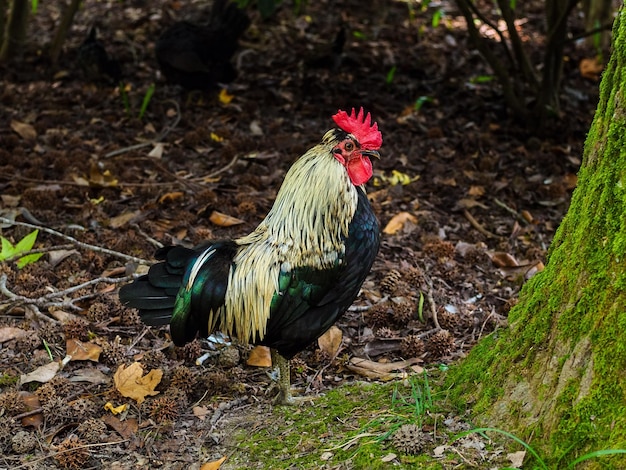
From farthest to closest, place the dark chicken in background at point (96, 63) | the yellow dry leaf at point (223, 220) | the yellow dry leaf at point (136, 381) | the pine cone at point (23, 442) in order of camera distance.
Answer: the dark chicken in background at point (96, 63)
the yellow dry leaf at point (223, 220)
the yellow dry leaf at point (136, 381)
the pine cone at point (23, 442)

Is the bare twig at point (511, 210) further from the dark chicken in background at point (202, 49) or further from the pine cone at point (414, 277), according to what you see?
the dark chicken in background at point (202, 49)

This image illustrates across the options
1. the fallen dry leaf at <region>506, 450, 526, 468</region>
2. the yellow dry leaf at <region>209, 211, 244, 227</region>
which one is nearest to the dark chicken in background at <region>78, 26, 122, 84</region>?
the yellow dry leaf at <region>209, 211, 244, 227</region>

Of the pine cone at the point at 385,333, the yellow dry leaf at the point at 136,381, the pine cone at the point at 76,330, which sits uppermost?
the pine cone at the point at 385,333

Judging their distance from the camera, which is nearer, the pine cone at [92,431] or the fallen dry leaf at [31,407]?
the pine cone at [92,431]

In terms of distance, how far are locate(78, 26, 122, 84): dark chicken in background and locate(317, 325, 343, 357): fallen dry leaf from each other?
16.8ft

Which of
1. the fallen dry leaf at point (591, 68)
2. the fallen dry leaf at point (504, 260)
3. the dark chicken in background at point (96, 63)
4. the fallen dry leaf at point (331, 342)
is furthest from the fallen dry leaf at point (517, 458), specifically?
the fallen dry leaf at point (591, 68)

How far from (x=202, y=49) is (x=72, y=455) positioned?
17.9ft

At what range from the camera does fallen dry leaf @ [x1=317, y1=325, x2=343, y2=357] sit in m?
4.18

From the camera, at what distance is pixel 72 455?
3.26 m

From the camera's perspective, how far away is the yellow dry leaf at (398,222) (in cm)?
548

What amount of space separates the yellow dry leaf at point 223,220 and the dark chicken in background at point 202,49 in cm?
279

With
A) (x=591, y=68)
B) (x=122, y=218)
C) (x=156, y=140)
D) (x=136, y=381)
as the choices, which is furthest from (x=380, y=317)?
(x=591, y=68)

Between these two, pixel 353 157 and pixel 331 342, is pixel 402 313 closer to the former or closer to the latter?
pixel 331 342

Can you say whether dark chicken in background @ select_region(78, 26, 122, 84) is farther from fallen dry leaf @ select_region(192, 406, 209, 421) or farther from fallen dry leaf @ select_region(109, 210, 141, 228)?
fallen dry leaf @ select_region(192, 406, 209, 421)
